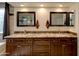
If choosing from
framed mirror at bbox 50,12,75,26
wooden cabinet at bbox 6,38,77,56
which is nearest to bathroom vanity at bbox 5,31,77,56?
wooden cabinet at bbox 6,38,77,56

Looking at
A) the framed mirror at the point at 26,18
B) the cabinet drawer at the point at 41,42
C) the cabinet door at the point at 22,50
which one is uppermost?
the framed mirror at the point at 26,18

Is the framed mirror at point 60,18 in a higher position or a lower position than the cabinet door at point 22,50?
higher

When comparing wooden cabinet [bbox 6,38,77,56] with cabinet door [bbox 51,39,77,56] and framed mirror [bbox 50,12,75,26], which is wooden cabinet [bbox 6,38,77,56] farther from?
framed mirror [bbox 50,12,75,26]

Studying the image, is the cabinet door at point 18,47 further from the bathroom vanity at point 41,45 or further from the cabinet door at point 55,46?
the cabinet door at point 55,46

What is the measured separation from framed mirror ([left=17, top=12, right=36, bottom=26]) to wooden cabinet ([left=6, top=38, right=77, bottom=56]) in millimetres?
1189

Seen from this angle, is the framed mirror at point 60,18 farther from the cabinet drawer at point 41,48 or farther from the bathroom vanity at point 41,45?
the cabinet drawer at point 41,48

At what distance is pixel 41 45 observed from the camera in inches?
160

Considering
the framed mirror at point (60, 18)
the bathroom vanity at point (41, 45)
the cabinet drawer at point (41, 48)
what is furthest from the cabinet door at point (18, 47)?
the framed mirror at point (60, 18)

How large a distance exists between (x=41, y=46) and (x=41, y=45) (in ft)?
0.09

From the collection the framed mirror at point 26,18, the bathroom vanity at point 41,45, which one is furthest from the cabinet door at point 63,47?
the framed mirror at point 26,18

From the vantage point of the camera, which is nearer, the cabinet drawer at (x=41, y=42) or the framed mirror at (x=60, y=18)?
the cabinet drawer at (x=41, y=42)

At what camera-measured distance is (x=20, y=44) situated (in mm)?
3996

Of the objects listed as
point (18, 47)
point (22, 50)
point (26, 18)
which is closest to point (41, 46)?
point (22, 50)

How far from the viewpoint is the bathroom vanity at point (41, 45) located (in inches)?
157
